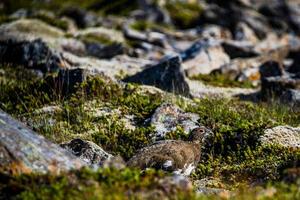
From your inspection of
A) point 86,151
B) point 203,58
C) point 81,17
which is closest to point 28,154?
point 86,151

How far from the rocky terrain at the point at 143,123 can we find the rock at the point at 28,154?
0.02 m

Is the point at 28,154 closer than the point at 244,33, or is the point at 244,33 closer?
the point at 28,154

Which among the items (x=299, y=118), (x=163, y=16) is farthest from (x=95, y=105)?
(x=163, y=16)

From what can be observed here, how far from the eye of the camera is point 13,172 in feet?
Answer: 35.7

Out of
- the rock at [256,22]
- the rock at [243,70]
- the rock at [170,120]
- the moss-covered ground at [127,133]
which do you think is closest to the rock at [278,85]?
the rock at [243,70]

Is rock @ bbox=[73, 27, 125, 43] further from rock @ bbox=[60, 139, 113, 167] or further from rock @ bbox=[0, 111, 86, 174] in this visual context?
rock @ bbox=[0, 111, 86, 174]

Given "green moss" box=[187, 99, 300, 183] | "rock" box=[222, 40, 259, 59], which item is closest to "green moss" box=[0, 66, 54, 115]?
"green moss" box=[187, 99, 300, 183]

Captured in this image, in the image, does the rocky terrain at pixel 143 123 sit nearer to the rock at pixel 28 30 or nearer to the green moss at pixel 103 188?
the green moss at pixel 103 188

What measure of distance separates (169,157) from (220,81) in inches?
769

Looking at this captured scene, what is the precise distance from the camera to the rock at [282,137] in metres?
17.2

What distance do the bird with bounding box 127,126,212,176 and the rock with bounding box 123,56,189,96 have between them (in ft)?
34.0

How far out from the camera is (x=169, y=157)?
14656 mm

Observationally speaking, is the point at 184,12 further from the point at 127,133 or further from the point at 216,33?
the point at 127,133

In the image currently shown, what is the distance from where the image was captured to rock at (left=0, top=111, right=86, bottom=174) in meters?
11.0
